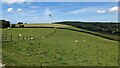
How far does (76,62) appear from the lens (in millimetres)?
34594

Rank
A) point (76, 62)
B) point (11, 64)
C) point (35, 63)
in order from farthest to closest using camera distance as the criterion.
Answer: point (76, 62) < point (35, 63) < point (11, 64)

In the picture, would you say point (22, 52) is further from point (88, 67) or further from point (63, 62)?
point (88, 67)

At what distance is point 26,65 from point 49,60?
5398mm

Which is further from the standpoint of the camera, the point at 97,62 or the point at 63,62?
the point at 97,62

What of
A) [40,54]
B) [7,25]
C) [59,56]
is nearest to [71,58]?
[59,56]

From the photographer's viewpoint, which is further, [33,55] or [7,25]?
[7,25]

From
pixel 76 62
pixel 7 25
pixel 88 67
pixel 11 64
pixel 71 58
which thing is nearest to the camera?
pixel 11 64

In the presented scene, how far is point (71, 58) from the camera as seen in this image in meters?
37.2

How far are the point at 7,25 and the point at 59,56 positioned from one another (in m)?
53.8

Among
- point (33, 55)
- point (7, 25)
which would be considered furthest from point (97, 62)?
point (7, 25)

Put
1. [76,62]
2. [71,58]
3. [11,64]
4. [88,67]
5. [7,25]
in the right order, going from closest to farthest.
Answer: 1. [11,64]
2. [88,67]
3. [76,62]
4. [71,58]
5. [7,25]

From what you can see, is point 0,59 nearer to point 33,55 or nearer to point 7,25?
point 33,55

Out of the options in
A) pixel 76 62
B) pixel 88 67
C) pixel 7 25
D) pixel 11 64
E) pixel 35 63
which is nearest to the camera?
pixel 11 64

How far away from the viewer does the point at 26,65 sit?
28.2 meters
